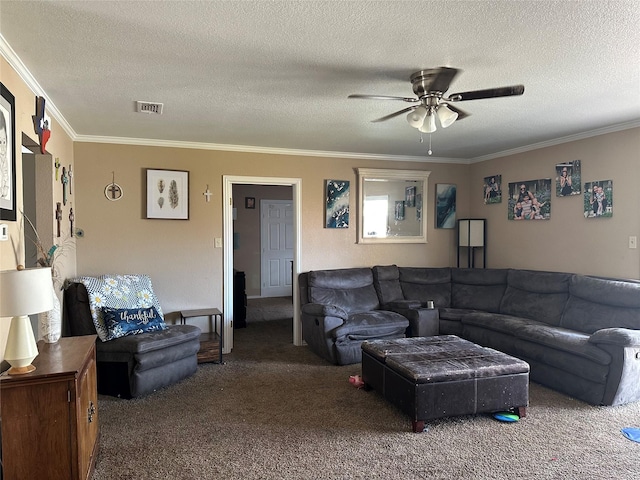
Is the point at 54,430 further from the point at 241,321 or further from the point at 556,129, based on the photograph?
the point at 556,129

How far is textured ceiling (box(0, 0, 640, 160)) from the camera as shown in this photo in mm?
1895

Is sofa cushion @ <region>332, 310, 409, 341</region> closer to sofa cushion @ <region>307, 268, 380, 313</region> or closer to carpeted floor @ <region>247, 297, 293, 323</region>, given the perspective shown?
sofa cushion @ <region>307, 268, 380, 313</region>

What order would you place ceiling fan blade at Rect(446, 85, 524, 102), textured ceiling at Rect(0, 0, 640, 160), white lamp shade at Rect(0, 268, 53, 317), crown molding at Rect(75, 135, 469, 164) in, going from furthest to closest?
crown molding at Rect(75, 135, 469, 164) → ceiling fan blade at Rect(446, 85, 524, 102) → textured ceiling at Rect(0, 0, 640, 160) → white lamp shade at Rect(0, 268, 53, 317)

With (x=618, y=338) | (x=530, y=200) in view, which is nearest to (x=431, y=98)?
(x=618, y=338)

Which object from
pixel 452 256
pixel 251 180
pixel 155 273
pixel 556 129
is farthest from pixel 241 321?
pixel 556 129

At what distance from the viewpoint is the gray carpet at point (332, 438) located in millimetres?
2391

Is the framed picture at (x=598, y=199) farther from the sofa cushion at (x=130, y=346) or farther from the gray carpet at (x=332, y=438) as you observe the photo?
the sofa cushion at (x=130, y=346)

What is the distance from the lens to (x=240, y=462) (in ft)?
8.10

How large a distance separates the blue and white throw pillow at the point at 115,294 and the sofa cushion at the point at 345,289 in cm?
174

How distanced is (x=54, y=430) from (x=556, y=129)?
15.3 ft

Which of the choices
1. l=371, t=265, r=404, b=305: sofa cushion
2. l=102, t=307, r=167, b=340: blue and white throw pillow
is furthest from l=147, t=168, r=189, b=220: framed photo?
l=371, t=265, r=404, b=305: sofa cushion

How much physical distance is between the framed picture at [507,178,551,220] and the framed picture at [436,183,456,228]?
0.79m

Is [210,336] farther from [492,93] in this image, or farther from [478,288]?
[492,93]

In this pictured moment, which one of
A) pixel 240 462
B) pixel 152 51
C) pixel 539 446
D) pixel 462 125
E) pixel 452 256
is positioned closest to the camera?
pixel 152 51
